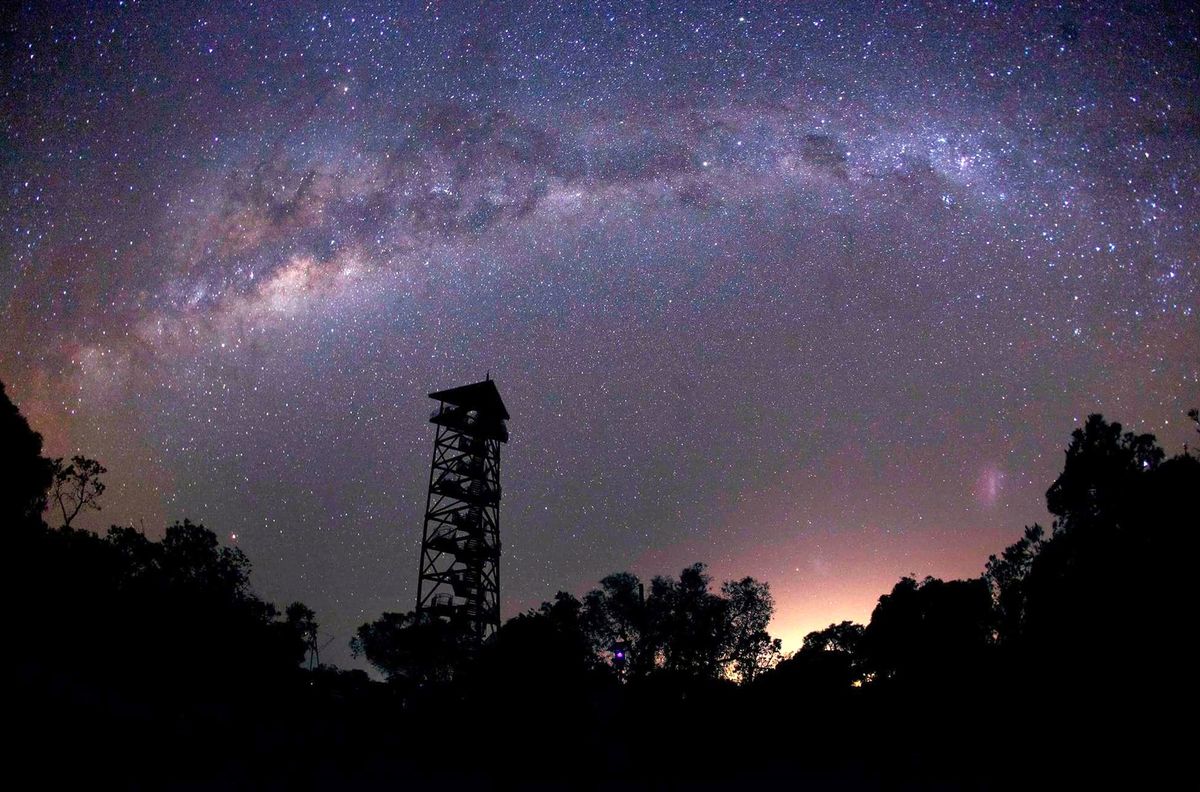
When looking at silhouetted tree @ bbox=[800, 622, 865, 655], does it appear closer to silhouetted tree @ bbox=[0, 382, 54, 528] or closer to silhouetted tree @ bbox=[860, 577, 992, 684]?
silhouetted tree @ bbox=[860, 577, 992, 684]

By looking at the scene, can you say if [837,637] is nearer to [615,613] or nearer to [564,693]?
[615,613]

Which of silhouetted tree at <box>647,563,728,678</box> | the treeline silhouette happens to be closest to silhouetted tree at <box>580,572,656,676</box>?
silhouetted tree at <box>647,563,728,678</box>

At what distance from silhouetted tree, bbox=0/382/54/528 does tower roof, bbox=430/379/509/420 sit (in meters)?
18.4

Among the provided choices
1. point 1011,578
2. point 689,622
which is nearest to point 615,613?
point 689,622

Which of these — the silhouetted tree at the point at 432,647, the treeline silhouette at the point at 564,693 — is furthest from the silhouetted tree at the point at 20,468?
the silhouetted tree at the point at 432,647

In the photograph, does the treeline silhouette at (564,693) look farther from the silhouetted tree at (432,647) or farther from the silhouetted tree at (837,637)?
the silhouetted tree at (837,637)

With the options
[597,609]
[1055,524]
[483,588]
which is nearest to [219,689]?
[483,588]

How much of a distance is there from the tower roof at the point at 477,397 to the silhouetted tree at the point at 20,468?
60.5 ft

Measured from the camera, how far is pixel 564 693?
694 inches

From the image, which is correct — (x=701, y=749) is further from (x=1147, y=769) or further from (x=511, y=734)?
(x=1147, y=769)

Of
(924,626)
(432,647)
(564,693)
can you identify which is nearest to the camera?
(564,693)

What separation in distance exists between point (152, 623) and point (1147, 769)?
29920mm

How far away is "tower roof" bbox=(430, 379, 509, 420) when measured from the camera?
41.8 m

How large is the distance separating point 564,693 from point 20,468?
27990 mm
